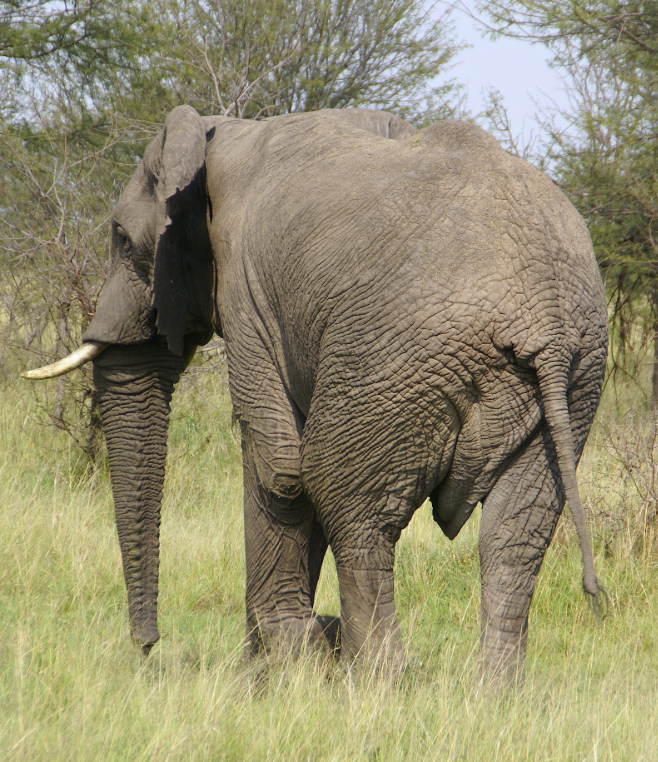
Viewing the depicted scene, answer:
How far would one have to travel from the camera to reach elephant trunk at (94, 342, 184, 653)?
4.20 meters

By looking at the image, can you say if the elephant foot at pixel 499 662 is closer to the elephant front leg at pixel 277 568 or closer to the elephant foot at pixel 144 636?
the elephant front leg at pixel 277 568

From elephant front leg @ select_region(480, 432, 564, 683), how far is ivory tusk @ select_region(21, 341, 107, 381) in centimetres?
209

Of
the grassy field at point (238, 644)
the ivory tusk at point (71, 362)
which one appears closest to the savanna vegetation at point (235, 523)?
the grassy field at point (238, 644)

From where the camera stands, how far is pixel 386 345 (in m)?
2.77

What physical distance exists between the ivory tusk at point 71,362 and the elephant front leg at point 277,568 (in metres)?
1.02

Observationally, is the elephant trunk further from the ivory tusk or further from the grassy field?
the grassy field

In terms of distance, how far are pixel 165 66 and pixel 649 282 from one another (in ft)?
20.6

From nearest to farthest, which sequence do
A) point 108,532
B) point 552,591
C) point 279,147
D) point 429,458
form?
point 429,458
point 279,147
point 552,591
point 108,532

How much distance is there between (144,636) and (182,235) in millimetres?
1765

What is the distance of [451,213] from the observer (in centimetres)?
273

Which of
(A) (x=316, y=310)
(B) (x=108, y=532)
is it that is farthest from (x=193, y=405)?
(A) (x=316, y=310)

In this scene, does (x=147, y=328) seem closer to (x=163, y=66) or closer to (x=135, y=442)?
(x=135, y=442)

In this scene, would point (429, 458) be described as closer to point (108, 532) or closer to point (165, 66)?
point (108, 532)

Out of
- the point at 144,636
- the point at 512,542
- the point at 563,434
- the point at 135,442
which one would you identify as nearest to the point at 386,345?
the point at 563,434
